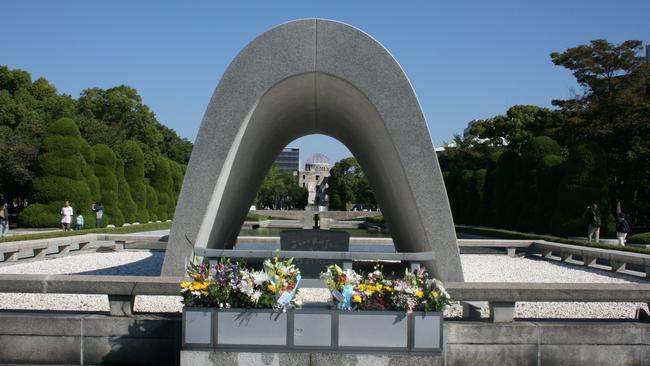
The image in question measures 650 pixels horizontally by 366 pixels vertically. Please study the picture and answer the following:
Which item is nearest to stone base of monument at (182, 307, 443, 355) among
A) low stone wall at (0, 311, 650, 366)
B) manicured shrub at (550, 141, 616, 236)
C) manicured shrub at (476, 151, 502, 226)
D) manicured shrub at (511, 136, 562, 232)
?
low stone wall at (0, 311, 650, 366)

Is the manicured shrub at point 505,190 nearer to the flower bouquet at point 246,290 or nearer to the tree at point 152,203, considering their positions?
the tree at point 152,203

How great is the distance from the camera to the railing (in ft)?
19.8

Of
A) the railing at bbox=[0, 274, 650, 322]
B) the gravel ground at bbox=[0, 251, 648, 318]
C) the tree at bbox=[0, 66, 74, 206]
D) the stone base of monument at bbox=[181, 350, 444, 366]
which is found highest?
the tree at bbox=[0, 66, 74, 206]

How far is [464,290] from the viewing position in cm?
610

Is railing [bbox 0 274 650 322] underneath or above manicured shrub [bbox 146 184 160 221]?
underneath

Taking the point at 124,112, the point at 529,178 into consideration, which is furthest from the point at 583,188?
the point at 124,112

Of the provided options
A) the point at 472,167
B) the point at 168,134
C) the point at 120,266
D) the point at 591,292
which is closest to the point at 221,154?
the point at 591,292

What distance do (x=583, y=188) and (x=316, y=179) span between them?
110789mm

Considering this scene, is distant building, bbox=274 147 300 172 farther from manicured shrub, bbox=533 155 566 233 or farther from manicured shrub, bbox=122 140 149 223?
manicured shrub, bbox=533 155 566 233

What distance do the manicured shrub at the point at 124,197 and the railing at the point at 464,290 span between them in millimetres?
28244

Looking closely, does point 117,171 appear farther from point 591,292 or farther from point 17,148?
point 591,292

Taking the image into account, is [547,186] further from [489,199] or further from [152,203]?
[152,203]

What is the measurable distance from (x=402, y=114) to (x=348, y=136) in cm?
531

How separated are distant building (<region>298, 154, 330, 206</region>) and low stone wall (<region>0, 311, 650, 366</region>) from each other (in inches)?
4678
